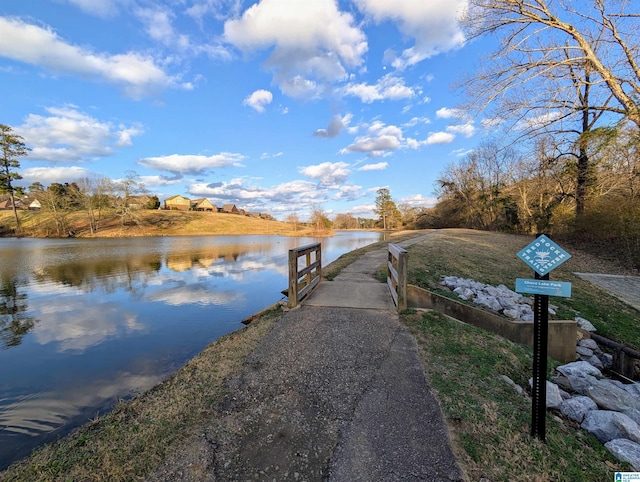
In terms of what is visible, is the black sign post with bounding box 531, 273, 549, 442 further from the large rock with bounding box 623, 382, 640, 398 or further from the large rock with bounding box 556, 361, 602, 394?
the large rock with bounding box 623, 382, 640, 398

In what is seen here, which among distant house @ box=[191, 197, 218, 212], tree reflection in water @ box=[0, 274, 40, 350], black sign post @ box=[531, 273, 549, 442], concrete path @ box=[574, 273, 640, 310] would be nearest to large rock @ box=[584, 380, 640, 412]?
black sign post @ box=[531, 273, 549, 442]

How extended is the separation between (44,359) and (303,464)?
6275mm

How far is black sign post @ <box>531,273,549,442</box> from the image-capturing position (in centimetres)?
258

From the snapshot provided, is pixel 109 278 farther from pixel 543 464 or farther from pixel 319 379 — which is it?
pixel 543 464

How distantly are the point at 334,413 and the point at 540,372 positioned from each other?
1970 millimetres

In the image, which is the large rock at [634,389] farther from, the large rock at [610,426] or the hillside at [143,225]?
the hillside at [143,225]

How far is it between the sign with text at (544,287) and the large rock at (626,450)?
53.6 inches

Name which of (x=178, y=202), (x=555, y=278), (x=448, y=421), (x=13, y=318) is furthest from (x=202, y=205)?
(x=448, y=421)

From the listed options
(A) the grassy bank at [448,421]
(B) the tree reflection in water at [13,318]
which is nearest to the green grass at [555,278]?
(A) the grassy bank at [448,421]

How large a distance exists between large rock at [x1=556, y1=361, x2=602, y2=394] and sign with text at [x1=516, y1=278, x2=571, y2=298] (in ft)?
7.14

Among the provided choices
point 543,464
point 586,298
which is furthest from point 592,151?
point 543,464

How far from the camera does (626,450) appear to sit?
8.07 feet

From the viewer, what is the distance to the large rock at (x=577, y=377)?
3750 millimetres

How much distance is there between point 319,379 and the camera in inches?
139
